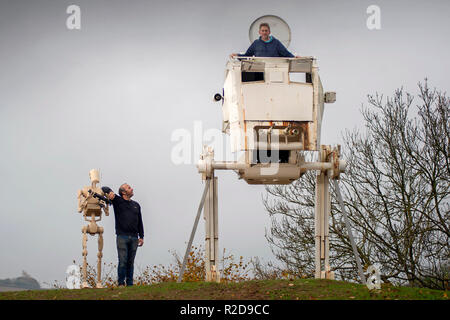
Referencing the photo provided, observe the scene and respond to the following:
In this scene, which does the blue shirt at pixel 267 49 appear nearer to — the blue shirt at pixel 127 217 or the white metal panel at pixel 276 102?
the white metal panel at pixel 276 102

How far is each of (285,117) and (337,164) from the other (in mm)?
2011

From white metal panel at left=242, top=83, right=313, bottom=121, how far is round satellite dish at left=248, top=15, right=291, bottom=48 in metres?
1.50

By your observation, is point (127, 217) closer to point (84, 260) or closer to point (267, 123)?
point (84, 260)

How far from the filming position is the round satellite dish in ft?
54.1

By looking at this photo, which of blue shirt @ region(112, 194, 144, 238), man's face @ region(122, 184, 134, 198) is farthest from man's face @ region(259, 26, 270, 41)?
blue shirt @ region(112, 194, 144, 238)

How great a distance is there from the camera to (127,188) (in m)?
16.4

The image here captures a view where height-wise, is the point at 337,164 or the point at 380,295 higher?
the point at 337,164

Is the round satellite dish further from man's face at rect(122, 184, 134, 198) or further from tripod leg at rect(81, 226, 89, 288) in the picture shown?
tripod leg at rect(81, 226, 89, 288)

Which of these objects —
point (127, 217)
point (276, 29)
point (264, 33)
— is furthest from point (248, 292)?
point (276, 29)

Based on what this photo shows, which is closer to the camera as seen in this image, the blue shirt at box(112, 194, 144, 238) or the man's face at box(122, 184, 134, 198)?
the blue shirt at box(112, 194, 144, 238)

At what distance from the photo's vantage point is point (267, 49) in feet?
53.2

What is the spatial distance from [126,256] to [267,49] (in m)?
5.33
